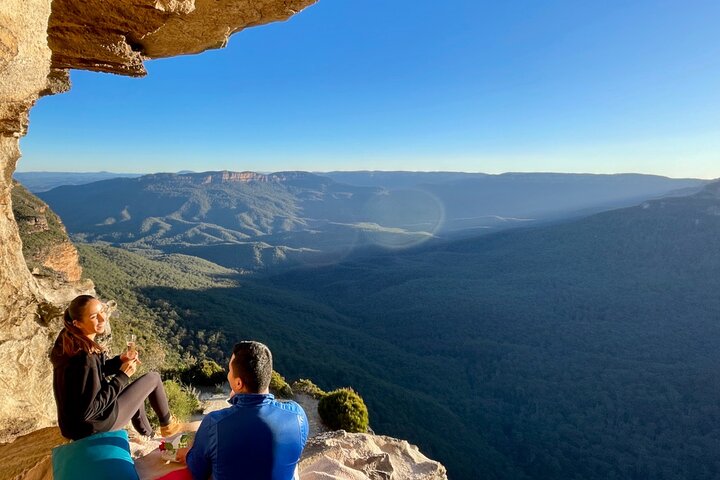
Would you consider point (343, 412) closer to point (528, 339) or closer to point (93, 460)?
point (93, 460)

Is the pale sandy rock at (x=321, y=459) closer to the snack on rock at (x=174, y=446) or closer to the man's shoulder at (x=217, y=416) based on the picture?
the snack on rock at (x=174, y=446)

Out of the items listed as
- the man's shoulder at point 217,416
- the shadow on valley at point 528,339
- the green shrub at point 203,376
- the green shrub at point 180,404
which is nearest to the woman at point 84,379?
the man's shoulder at point 217,416

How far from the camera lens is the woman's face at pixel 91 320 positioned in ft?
10.6

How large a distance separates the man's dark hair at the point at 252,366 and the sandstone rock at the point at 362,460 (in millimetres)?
2526

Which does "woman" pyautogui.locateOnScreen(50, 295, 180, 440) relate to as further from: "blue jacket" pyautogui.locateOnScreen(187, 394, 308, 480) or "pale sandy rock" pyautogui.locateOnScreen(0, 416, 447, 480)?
"blue jacket" pyautogui.locateOnScreen(187, 394, 308, 480)

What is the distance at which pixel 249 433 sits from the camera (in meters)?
2.61

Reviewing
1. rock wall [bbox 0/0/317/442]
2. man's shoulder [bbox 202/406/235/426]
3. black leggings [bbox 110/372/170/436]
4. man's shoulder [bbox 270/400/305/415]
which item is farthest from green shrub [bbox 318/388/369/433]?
man's shoulder [bbox 202/406/235/426]

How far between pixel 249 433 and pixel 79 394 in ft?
5.01

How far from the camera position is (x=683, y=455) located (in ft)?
113

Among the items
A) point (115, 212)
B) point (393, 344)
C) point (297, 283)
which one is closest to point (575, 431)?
point (393, 344)

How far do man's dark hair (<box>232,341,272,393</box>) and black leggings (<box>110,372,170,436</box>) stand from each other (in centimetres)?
156

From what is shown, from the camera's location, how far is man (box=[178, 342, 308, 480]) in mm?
2611

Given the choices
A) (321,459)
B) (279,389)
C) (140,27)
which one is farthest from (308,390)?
(140,27)

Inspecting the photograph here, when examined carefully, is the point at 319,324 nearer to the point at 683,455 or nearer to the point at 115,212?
the point at 683,455
